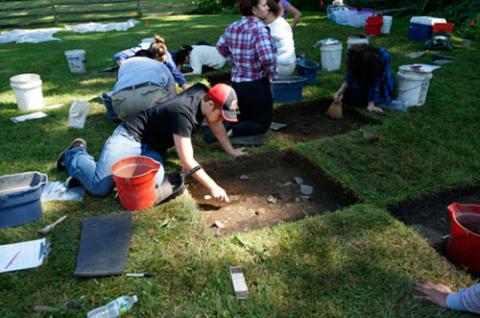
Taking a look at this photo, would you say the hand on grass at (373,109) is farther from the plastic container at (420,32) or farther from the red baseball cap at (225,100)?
the plastic container at (420,32)

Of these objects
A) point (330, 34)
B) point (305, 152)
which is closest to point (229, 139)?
point (305, 152)

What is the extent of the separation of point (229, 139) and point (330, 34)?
20.7 ft

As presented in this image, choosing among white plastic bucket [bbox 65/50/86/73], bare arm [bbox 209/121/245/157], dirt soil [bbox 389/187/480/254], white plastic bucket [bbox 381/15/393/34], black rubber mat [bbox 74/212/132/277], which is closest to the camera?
black rubber mat [bbox 74/212/132/277]

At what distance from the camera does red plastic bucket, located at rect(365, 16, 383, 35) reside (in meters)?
8.97

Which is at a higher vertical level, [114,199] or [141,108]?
[141,108]

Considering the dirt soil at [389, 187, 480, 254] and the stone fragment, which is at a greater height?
the dirt soil at [389, 187, 480, 254]

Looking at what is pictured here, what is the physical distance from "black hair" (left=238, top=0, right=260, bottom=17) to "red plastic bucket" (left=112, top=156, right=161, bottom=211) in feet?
7.44

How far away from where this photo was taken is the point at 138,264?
8.71ft

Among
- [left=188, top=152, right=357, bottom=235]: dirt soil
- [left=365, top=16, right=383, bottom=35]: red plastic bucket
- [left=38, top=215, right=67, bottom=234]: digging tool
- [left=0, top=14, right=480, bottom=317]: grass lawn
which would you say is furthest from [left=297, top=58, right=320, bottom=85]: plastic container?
[left=38, top=215, right=67, bottom=234]: digging tool

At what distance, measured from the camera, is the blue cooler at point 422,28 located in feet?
26.8

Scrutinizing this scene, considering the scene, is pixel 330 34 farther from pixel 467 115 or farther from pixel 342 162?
pixel 342 162

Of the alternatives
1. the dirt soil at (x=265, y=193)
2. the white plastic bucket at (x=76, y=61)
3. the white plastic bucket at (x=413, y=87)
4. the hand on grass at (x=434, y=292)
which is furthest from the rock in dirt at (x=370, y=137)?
the white plastic bucket at (x=76, y=61)

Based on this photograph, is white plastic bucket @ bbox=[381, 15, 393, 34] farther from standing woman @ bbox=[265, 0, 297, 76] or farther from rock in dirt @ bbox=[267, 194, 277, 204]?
rock in dirt @ bbox=[267, 194, 277, 204]

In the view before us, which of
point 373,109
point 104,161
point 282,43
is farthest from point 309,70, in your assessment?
point 104,161
